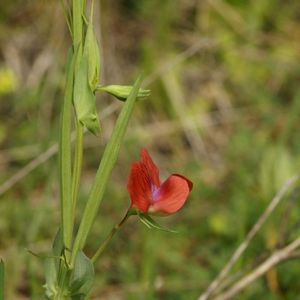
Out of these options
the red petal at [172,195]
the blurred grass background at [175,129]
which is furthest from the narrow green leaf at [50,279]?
the blurred grass background at [175,129]

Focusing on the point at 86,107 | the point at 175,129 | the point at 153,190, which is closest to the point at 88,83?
→ the point at 86,107

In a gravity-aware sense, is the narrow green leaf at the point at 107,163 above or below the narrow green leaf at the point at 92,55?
below

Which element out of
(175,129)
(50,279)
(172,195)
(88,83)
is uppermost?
(88,83)

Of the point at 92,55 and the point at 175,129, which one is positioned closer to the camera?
the point at 92,55

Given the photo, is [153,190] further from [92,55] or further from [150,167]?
[92,55]

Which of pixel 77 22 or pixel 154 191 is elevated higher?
pixel 77 22

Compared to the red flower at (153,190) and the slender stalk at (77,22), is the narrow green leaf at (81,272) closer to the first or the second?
the red flower at (153,190)

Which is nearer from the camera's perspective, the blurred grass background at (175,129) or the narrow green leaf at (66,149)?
the narrow green leaf at (66,149)
